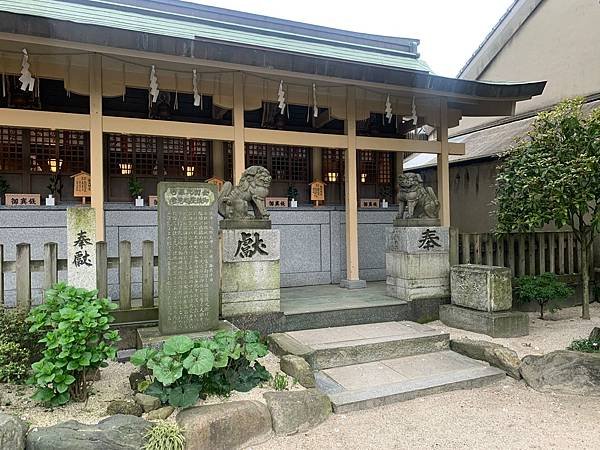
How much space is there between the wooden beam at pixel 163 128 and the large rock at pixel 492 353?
576 cm

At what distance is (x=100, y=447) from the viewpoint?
345 centimetres

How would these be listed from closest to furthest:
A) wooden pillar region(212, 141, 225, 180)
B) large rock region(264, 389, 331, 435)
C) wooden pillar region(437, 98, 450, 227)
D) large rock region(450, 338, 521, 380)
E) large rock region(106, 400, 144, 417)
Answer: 1. large rock region(106, 400, 144, 417)
2. large rock region(264, 389, 331, 435)
3. large rock region(450, 338, 521, 380)
4. wooden pillar region(437, 98, 450, 227)
5. wooden pillar region(212, 141, 225, 180)

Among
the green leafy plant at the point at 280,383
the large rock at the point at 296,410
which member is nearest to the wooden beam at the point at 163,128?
the green leafy plant at the point at 280,383

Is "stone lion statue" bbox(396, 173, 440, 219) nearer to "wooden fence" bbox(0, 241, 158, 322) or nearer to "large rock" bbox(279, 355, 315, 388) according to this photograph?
"large rock" bbox(279, 355, 315, 388)

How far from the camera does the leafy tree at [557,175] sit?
7.43m

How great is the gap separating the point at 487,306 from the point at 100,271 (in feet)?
20.0

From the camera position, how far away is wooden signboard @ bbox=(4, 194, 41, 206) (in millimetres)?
8492

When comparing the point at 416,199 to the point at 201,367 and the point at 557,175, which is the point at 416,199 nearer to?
the point at 557,175

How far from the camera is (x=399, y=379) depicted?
526 cm

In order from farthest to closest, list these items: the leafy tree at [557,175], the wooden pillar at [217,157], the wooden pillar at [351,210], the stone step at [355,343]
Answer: the wooden pillar at [217,157] < the wooden pillar at [351,210] < the leafy tree at [557,175] < the stone step at [355,343]

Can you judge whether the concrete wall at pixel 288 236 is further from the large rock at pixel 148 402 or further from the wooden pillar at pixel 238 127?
the large rock at pixel 148 402

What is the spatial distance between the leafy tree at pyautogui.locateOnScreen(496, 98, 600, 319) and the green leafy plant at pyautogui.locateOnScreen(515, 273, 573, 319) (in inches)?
24.3

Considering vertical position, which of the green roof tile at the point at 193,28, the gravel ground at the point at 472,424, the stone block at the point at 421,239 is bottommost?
the gravel ground at the point at 472,424

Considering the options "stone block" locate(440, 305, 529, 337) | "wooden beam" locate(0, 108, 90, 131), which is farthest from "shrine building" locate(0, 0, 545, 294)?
"stone block" locate(440, 305, 529, 337)
